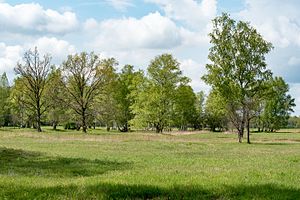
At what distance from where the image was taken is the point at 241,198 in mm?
12102

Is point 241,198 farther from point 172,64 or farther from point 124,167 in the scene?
point 172,64

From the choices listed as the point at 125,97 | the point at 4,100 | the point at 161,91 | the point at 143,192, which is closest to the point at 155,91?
the point at 161,91

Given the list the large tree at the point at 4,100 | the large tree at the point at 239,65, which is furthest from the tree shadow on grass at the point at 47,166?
the large tree at the point at 4,100

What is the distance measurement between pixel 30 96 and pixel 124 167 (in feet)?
238

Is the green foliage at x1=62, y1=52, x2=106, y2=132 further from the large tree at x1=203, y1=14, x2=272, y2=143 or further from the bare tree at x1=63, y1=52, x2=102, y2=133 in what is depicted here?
the large tree at x1=203, y1=14, x2=272, y2=143

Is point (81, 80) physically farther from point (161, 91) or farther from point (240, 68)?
point (240, 68)

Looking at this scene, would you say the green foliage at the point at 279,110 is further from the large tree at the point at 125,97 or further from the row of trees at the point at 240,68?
the row of trees at the point at 240,68

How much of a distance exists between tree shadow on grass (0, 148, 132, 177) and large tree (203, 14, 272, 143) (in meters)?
34.1

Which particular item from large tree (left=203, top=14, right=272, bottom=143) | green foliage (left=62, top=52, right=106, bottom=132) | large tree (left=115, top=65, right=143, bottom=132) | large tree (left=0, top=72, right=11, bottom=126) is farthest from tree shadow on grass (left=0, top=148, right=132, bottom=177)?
large tree (left=0, top=72, right=11, bottom=126)

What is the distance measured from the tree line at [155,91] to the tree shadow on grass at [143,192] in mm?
44099

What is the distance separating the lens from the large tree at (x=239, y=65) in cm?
5681

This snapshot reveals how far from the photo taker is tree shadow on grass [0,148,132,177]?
63.4 feet

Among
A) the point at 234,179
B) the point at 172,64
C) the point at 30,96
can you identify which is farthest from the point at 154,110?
the point at 234,179

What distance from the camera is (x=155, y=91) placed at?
84.2 metres
